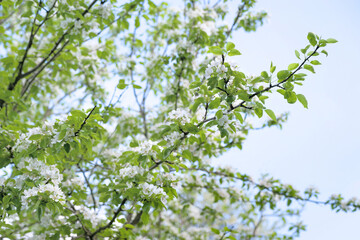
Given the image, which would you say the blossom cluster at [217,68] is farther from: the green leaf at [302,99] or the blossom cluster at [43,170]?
the blossom cluster at [43,170]

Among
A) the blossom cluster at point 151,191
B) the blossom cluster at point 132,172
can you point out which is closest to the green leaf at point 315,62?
the blossom cluster at point 151,191

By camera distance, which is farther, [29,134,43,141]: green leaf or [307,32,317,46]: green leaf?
[29,134,43,141]: green leaf

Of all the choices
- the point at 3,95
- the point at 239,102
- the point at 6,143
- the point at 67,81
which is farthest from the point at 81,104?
the point at 239,102

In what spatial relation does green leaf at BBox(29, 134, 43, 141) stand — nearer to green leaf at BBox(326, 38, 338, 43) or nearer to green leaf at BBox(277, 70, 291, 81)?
green leaf at BBox(277, 70, 291, 81)

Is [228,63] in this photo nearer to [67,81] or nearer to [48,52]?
[48,52]

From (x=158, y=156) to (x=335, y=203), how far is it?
342 cm

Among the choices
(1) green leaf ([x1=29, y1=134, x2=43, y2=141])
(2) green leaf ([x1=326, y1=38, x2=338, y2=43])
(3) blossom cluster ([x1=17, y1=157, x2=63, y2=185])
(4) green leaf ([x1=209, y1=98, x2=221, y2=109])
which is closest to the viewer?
(2) green leaf ([x1=326, y1=38, x2=338, y2=43])

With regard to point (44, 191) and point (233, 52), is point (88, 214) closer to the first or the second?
point (44, 191)

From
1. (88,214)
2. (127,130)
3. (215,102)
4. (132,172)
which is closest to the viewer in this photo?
(215,102)

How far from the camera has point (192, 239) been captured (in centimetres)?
479

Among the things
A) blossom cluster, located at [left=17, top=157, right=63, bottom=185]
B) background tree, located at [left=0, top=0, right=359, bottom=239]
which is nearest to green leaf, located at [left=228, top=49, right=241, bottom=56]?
background tree, located at [left=0, top=0, right=359, bottom=239]

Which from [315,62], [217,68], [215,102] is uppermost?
[315,62]

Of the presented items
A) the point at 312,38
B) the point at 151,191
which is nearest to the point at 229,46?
the point at 312,38

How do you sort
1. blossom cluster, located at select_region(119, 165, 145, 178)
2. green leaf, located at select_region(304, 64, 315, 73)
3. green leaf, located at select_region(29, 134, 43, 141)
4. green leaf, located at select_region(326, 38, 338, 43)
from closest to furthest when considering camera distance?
green leaf, located at select_region(326, 38, 338, 43) < green leaf, located at select_region(304, 64, 315, 73) < green leaf, located at select_region(29, 134, 43, 141) < blossom cluster, located at select_region(119, 165, 145, 178)
